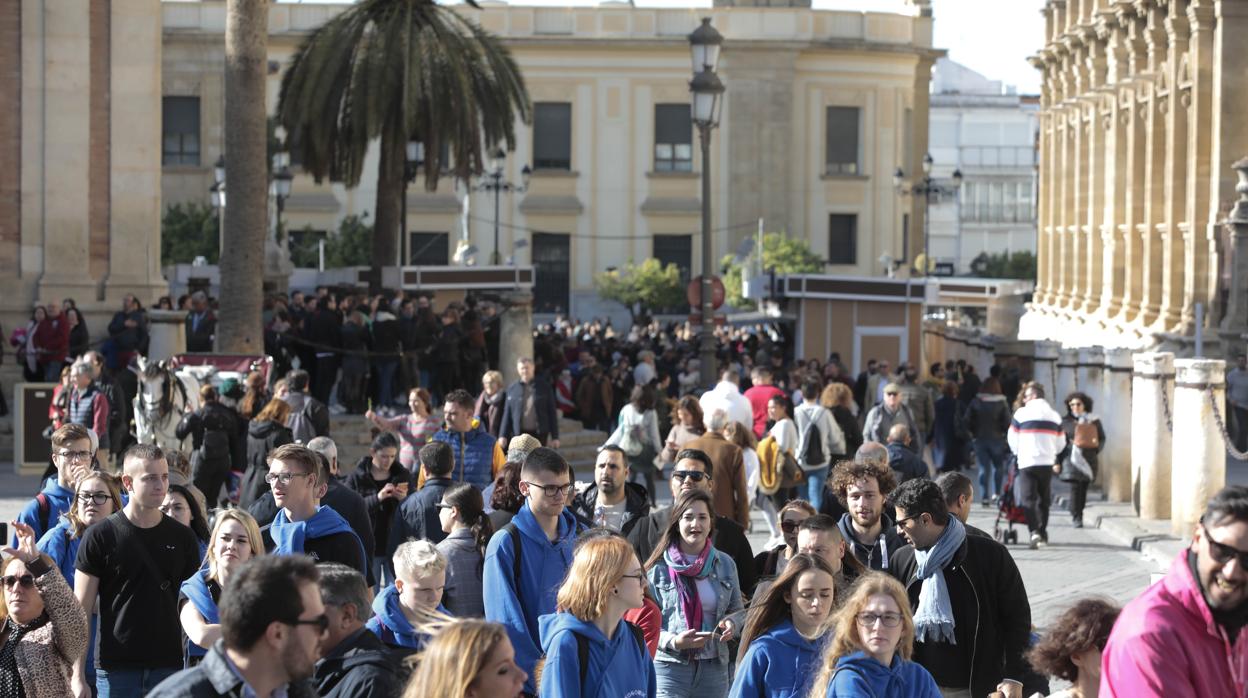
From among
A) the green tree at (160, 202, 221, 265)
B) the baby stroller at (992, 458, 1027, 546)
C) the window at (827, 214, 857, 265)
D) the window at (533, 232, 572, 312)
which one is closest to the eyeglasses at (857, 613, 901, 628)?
the baby stroller at (992, 458, 1027, 546)

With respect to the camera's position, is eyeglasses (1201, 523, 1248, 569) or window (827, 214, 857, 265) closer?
eyeglasses (1201, 523, 1248, 569)

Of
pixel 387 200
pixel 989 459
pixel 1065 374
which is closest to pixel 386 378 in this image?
pixel 989 459

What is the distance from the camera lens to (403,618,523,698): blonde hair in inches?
204

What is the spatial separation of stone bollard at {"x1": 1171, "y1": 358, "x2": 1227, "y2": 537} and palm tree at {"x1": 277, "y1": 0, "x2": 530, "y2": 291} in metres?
16.1

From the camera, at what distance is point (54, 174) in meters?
25.5

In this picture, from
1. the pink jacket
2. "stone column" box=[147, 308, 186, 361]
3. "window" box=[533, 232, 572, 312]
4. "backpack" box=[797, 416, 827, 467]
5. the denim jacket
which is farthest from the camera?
"window" box=[533, 232, 572, 312]

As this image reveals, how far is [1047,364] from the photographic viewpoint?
27062 millimetres

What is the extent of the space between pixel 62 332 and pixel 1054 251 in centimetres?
3799

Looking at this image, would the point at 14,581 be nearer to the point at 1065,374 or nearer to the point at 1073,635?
the point at 1073,635

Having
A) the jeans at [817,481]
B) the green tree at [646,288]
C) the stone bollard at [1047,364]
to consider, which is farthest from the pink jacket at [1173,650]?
the green tree at [646,288]

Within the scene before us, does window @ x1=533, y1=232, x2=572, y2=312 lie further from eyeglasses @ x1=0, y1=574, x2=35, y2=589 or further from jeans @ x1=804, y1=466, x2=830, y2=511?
eyeglasses @ x1=0, y1=574, x2=35, y2=589

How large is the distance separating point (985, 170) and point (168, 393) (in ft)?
320

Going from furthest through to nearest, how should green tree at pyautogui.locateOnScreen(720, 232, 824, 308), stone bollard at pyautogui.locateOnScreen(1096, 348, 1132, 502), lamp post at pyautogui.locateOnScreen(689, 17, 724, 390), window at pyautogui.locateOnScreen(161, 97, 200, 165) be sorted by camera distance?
window at pyautogui.locateOnScreen(161, 97, 200, 165) < green tree at pyautogui.locateOnScreen(720, 232, 824, 308) < stone bollard at pyautogui.locateOnScreen(1096, 348, 1132, 502) < lamp post at pyautogui.locateOnScreen(689, 17, 724, 390)

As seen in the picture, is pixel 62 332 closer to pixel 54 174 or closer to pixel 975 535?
pixel 54 174
